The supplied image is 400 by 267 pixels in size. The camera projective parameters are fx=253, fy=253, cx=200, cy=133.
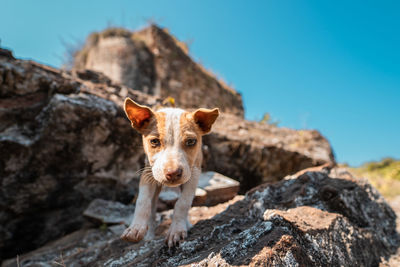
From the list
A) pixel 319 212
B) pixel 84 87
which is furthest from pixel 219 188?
pixel 84 87

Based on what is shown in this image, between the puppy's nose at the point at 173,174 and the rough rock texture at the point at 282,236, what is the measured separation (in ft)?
2.23

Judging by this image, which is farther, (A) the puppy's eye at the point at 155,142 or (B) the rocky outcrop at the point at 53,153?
(B) the rocky outcrop at the point at 53,153

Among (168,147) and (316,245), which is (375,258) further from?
(168,147)

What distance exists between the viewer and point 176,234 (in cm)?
260

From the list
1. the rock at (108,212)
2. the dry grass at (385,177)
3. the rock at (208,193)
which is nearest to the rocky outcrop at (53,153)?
the rock at (108,212)

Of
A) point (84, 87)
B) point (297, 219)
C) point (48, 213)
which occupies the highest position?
point (84, 87)

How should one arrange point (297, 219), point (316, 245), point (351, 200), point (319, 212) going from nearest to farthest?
point (316, 245) < point (297, 219) < point (319, 212) < point (351, 200)

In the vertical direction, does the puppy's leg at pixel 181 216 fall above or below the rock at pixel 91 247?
above

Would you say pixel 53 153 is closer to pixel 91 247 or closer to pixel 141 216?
pixel 91 247

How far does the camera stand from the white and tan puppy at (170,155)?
251 cm

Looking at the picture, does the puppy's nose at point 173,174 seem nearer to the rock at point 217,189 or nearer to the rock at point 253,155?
the rock at point 217,189

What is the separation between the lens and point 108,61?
1289 centimetres

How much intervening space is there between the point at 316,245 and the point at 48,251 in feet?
12.7

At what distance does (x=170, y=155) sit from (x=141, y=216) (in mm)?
755
